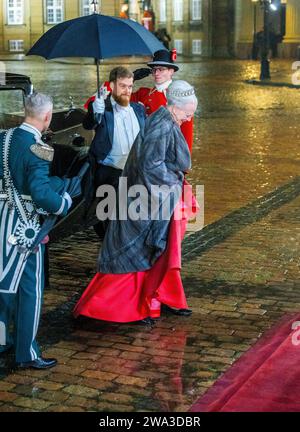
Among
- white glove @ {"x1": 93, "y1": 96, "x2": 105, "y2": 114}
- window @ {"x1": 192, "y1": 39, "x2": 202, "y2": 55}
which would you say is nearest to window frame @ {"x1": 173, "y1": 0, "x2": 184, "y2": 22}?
window @ {"x1": 192, "y1": 39, "x2": 202, "y2": 55}

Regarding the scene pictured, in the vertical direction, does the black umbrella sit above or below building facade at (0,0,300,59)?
below

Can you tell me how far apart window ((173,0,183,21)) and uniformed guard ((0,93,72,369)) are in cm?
4275

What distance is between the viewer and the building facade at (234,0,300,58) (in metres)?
41.4

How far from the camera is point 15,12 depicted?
1977 inches

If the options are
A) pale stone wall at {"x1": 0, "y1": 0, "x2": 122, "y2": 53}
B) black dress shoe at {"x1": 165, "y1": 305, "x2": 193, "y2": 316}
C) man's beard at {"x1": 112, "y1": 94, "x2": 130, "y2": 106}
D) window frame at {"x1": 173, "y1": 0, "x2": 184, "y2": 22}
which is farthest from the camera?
pale stone wall at {"x1": 0, "y1": 0, "x2": 122, "y2": 53}

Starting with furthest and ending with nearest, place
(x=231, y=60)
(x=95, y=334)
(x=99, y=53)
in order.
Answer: (x=231, y=60) → (x=99, y=53) → (x=95, y=334)

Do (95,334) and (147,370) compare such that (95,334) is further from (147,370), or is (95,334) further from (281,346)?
Result: (281,346)

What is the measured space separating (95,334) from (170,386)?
→ 40.7 inches

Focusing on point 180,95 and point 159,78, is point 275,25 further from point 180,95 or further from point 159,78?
point 180,95

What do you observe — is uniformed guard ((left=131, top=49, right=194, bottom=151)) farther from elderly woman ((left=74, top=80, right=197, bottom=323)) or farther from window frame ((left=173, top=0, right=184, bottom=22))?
window frame ((left=173, top=0, right=184, bottom=22))

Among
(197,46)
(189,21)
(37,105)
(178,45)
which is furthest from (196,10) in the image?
(37,105)

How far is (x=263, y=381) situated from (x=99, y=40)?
10.8ft
